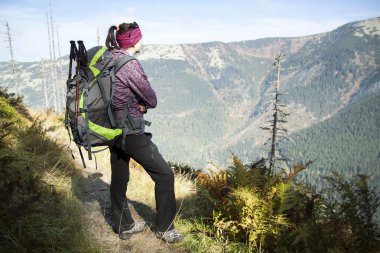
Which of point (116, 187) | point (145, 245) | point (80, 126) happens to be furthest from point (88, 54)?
point (145, 245)

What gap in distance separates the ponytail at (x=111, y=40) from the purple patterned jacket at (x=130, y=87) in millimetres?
118

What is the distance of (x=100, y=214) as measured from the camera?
4402 mm

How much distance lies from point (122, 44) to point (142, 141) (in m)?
1.03

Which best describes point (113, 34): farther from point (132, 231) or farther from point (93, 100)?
point (132, 231)

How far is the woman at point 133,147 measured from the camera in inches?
126

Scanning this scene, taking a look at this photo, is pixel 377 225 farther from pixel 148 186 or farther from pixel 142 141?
pixel 148 186

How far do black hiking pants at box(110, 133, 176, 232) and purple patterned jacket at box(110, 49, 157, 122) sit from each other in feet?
1.05

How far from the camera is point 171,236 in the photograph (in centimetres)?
377

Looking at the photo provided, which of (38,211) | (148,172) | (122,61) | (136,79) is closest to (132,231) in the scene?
(148,172)

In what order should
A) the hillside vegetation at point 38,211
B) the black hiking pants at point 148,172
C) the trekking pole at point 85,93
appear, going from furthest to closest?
the black hiking pants at point 148,172, the trekking pole at point 85,93, the hillside vegetation at point 38,211

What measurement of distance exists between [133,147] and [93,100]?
2.09 ft

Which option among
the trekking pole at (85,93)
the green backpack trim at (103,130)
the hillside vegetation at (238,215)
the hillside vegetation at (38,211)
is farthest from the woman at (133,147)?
the hillside vegetation at (38,211)

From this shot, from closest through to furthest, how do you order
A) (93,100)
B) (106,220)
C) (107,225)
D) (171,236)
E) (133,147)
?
1. (93,100)
2. (133,147)
3. (171,236)
4. (107,225)
5. (106,220)

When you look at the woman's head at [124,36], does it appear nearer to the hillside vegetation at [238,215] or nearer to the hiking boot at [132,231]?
the hillside vegetation at [238,215]
